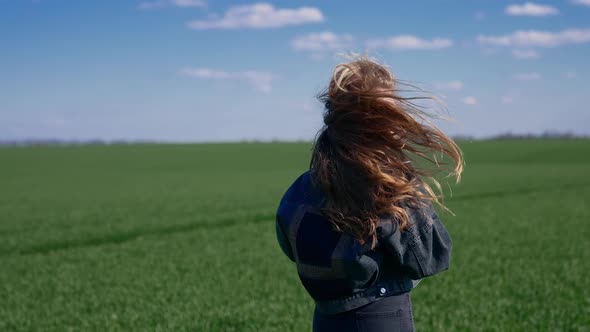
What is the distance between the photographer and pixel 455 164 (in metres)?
2.88

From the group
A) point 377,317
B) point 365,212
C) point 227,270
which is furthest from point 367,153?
point 227,270

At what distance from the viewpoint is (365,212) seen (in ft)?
8.18

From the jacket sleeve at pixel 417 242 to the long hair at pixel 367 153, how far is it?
0.04 meters

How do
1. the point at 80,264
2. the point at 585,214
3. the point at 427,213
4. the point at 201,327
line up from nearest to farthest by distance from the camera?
the point at 427,213 → the point at 201,327 → the point at 80,264 → the point at 585,214

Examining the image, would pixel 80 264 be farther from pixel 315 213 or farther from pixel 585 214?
pixel 585 214

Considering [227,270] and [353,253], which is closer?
[353,253]

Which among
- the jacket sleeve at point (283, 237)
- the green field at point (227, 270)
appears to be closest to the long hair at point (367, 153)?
the jacket sleeve at point (283, 237)

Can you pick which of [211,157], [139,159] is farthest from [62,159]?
[211,157]

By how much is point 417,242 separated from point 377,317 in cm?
39

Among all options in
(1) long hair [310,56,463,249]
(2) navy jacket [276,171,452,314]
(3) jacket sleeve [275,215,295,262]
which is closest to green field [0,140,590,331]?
(3) jacket sleeve [275,215,295,262]

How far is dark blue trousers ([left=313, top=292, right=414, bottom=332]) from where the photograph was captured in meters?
2.59

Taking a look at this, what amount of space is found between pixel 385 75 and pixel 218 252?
9.43 meters

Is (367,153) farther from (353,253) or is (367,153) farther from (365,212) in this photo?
(353,253)

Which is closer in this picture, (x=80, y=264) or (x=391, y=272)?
(x=391, y=272)
